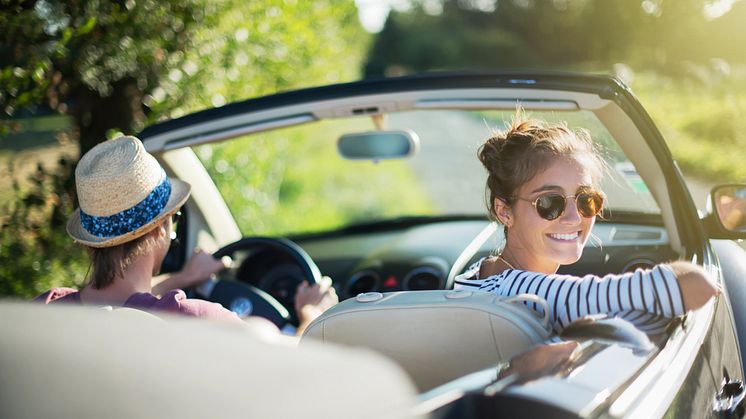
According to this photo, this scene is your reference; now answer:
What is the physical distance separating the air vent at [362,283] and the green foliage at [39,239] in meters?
1.70

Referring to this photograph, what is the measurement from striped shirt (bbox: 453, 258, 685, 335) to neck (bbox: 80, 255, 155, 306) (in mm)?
1279

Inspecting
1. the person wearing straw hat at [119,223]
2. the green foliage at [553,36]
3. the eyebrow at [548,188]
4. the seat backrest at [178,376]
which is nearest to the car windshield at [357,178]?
the eyebrow at [548,188]

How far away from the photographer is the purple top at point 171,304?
2.64m

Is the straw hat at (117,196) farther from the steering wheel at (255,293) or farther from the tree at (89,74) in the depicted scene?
the tree at (89,74)

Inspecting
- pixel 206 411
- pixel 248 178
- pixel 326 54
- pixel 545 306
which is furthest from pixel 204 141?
pixel 326 54

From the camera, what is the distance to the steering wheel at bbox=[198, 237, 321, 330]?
3.95 m

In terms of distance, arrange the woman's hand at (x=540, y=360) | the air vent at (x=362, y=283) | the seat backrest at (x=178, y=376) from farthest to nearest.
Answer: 1. the air vent at (x=362, y=283)
2. the woman's hand at (x=540, y=360)
3. the seat backrest at (x=178, y=376)

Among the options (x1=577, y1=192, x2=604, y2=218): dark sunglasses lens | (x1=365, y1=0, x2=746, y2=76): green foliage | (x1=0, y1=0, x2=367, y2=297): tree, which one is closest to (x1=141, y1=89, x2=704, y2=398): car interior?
(x1=577, y1=192, x2=604, y2=218): dark sunglasses lens

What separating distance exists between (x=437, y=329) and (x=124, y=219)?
1.24m

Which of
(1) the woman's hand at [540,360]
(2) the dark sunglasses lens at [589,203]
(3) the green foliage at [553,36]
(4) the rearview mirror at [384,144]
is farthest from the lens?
(3) the green foliage at [553,36]

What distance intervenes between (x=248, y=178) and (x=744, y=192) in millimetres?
5514

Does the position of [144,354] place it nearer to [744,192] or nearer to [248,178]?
[744,192]

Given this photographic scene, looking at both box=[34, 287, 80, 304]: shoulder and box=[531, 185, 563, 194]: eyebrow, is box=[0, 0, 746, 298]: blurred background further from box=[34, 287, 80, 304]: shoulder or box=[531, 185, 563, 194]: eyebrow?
box=[34, 287, 80, 304]: shoulder

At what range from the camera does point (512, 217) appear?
2.93m
